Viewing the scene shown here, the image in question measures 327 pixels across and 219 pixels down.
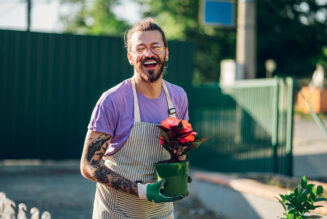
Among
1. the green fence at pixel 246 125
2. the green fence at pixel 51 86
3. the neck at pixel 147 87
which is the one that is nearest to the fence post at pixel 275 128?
the green fence at pixel 246 125

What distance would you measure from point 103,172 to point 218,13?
6536 millimetres

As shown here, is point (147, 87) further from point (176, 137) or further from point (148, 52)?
Answer: point (176, 137)

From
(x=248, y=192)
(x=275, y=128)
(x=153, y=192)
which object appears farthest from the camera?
(x=275, y=128)

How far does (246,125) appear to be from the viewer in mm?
7363

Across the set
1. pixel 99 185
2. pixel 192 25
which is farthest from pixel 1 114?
pixel 192 25

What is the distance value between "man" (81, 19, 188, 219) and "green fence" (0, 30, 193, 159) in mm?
6615

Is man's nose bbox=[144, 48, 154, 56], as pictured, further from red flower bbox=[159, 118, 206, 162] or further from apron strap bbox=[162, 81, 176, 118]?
red flower bbox=[159, 118, 206, 162]

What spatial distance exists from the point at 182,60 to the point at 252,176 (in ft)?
13.8

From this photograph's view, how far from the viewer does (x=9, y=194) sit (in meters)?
6.82

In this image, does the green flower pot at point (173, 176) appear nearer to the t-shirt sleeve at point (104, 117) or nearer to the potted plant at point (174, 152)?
the potted plant at point (174, 152)

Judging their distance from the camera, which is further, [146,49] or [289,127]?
[289,127]

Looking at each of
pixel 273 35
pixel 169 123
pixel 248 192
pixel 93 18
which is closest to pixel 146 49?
pixel 169 123

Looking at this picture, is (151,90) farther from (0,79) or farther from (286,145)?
(0,79)

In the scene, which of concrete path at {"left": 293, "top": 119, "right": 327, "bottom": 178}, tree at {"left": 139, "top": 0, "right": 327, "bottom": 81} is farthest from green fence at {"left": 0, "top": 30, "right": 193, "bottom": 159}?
tree at {"left": 139, "top": 0, "right": 327, "bottom": 81}
